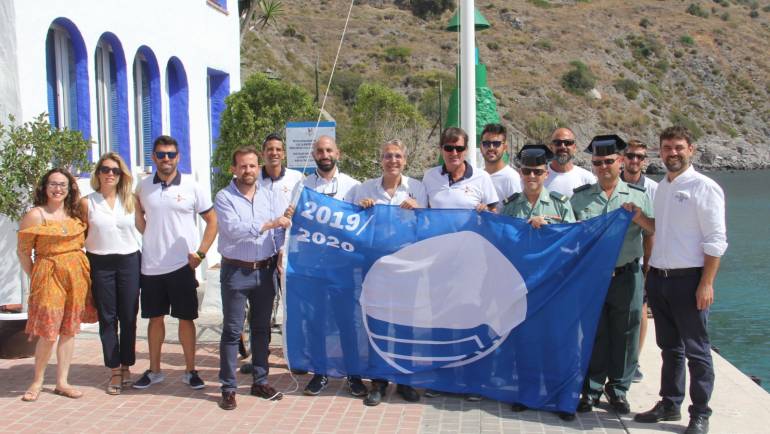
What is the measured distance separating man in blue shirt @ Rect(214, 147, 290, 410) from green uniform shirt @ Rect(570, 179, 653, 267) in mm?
2233

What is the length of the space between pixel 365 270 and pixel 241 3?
816 inches

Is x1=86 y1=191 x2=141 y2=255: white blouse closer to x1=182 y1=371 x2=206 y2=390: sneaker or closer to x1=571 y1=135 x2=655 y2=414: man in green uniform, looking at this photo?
x1=182 y1=371 x2=206 y2=390: sneaker

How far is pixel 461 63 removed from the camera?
1018 cm

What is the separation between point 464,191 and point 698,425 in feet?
7.71

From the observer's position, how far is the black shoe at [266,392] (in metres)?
6.20

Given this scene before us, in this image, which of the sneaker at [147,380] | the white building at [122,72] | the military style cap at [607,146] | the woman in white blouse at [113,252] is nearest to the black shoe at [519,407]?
the military style cap at [607,146]

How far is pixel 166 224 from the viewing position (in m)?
6.31

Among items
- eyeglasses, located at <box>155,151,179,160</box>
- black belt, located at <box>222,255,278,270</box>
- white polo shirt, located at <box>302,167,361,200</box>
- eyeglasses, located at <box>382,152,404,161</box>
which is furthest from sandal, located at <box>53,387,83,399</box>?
eyeglasses, located at <box>382,152,404,161</box>

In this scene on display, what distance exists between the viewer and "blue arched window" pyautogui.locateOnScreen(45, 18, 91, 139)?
374 inches

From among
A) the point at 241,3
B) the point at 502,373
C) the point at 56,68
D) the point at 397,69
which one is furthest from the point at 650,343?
the point at 397,69

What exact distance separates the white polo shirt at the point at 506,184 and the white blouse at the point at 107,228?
299 centimetres

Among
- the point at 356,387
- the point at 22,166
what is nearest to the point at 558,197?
the point at 356,387

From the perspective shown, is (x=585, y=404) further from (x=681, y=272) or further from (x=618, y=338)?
(x=681, y=272)

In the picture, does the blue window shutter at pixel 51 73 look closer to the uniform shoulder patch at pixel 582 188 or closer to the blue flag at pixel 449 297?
the blue flag at pixel 449 297
